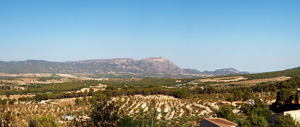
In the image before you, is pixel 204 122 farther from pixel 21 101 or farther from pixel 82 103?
pixel 21 101

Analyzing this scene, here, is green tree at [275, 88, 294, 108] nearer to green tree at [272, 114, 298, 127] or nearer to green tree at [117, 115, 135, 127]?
green tree at [272, 114, 298, 127]

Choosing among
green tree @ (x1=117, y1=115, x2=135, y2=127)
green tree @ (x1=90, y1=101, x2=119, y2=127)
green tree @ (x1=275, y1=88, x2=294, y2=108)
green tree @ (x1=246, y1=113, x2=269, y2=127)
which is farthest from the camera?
green tree @ (x1=275, y1=88, x2=294, y2=108)

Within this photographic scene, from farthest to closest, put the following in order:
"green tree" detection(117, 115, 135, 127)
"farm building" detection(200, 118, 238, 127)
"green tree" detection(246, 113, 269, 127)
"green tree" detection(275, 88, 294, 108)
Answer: "green tree" detection(275, 88, 294, 108)
"farm building" detection(200, 118, 238, 127)
"green tree" detection(246, 113, 269, 127)
"green tree" detection(117, 115, 135, 127)

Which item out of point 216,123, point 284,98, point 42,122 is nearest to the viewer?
point 42,122

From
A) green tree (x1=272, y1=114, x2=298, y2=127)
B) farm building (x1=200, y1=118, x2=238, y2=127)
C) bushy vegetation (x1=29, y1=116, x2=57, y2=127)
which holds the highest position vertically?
bushy vegetation (x1=29, y1=116, x2=57, y2=127)

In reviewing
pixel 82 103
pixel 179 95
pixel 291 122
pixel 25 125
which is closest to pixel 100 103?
pixel 25 125

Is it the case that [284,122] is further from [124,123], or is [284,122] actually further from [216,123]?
[124,123]

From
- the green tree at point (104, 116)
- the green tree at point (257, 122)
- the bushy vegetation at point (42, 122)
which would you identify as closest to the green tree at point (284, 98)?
the green tree at point (257, 122)

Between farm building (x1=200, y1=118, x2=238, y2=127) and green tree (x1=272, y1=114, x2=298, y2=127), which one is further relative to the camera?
farm building (x1=200, y1=118, x2=238, y2=127)

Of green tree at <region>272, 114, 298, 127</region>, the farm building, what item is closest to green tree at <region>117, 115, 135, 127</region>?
the farm building

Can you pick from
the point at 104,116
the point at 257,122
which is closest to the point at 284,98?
the point at 257,122

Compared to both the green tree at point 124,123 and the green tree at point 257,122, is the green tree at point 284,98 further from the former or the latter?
the green tree at point 124,123
